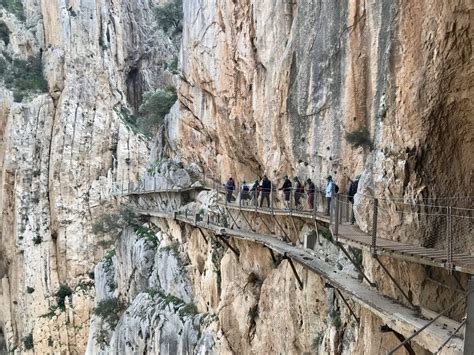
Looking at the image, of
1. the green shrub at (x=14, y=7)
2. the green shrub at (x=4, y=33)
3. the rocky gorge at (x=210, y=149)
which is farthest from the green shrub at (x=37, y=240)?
the green shrub at (x=14, y=7)

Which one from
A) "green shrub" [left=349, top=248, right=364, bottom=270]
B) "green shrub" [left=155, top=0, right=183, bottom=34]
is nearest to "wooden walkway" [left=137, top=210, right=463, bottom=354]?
"green shrub" [left=349, top=248, right=364, bottom=270]

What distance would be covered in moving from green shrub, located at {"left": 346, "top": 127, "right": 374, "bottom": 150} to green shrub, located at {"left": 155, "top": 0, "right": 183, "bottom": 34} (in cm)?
4003

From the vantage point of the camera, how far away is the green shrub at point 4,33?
48.4 m

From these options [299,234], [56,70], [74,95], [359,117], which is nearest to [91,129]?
[74,95]

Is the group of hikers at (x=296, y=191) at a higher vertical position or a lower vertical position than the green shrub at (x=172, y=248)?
higher

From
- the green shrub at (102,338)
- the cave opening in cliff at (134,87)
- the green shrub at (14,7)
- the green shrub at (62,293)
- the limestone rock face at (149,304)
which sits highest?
the green shrub at (14,7)

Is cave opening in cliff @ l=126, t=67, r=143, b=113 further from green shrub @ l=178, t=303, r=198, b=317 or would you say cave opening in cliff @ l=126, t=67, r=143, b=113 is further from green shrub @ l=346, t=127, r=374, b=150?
green shrub @ l=346, t=127, r=374, b=150

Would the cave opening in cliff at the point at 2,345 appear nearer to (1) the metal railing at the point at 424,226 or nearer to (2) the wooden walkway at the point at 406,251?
(2) the wooden walkway at the point at 406,251

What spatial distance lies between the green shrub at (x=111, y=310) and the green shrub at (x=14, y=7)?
34.6 m

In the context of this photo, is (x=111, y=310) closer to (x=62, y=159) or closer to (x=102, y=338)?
(x=102, y=338)

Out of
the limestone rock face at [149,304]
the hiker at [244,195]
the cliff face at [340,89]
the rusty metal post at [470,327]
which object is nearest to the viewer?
the rusty metal post at [470,327]

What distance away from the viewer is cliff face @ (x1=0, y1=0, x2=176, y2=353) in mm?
42000

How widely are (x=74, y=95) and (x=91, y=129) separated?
3.52 metres

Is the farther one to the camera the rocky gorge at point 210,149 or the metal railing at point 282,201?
the metal railing at point 282,201
